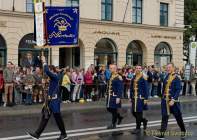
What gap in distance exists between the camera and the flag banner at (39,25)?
12776 millimetres

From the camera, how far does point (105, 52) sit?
113 ft

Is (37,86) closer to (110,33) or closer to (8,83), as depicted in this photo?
(8,83)

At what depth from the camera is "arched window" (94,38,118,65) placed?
111ft

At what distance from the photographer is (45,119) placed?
11875mm

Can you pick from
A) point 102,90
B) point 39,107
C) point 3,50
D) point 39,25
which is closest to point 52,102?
point 39,25

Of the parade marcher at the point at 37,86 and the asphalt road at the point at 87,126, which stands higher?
the parade marcher at the point at 37,86

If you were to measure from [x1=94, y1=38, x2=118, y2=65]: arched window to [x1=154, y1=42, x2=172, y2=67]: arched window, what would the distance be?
4602 mm

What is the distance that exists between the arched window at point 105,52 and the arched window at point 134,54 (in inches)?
63.6

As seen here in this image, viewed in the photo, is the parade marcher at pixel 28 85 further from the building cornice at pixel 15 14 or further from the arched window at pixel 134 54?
the arched window at pixel 134 54

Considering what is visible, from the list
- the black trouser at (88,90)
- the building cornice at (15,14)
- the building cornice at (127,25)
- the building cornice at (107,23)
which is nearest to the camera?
the black trouser at (88,90)

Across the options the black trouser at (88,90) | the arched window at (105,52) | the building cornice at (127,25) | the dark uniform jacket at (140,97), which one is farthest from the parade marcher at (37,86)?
the arched window at (105,52)

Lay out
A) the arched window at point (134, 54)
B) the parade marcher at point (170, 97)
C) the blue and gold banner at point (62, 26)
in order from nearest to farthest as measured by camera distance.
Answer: the parade marcher at point (170, 97) → the blue and gold banner at point (62, 26) → the arched window at point (134, 54)

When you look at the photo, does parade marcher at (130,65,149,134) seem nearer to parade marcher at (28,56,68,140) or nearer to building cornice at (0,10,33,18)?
parade marcher at (28,56,68,140)

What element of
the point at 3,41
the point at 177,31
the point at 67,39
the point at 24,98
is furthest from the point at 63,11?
the point at 177,31
